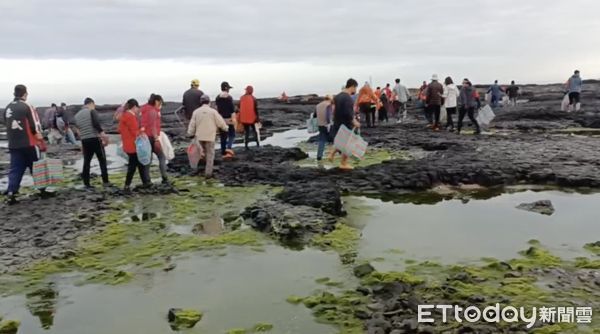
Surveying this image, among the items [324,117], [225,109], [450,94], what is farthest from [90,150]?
[450,94]

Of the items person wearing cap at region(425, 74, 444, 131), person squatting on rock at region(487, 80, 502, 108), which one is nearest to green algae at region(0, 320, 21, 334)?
person wearing cap at region(425, 74, 444, 131)

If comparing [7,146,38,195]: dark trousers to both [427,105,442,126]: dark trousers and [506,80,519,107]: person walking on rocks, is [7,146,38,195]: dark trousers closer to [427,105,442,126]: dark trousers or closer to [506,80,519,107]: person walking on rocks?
[427,105,442,126]: dark trousers

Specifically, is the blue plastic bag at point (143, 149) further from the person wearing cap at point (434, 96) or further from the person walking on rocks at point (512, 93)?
the person walking on rocks at point (512, 93)

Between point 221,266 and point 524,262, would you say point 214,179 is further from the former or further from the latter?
point 524,262

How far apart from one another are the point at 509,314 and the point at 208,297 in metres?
2.91

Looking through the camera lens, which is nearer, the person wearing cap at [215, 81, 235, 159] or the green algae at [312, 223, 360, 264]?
the green algae at [312, 223, 360, 264]

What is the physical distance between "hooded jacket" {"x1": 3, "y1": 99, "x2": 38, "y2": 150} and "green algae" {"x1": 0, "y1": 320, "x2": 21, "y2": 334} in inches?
227

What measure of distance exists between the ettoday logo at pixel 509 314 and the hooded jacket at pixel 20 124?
8252mm

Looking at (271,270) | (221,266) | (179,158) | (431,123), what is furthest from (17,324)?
(431,123)

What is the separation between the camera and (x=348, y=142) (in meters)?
11.3

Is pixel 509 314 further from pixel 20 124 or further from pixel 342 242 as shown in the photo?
pixel 20 124

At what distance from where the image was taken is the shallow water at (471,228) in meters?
6.08

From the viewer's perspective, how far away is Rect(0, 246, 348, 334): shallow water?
4461 mm

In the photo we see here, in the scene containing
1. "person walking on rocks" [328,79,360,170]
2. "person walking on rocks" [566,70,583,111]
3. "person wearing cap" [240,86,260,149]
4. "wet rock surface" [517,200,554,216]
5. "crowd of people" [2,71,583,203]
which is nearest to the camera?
"wet rock surface" [517,200,554,216]
